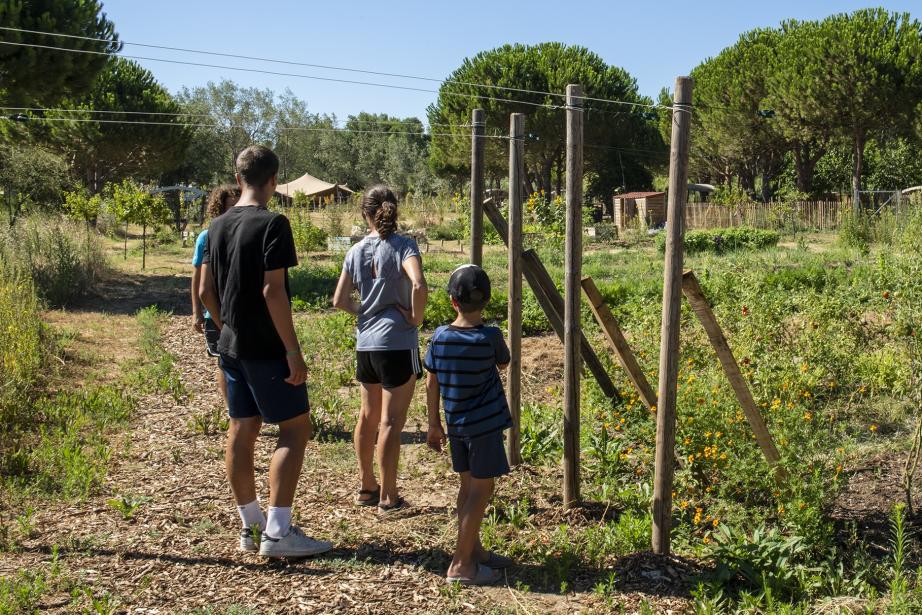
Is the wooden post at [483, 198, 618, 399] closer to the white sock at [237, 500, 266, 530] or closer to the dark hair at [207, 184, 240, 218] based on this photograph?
the dark hair at [207, 184, 240, 218]

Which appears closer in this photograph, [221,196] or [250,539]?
[250,539]

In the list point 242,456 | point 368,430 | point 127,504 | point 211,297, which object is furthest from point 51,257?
point 242,456

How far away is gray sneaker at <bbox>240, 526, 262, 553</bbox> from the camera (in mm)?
3570

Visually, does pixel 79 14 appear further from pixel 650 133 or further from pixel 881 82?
pixel 650 133

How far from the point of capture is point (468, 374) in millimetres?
3197

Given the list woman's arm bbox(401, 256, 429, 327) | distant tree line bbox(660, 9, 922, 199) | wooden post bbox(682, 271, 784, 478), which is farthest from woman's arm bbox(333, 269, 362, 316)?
distant tree line bbox(660, 9, 922, 199)

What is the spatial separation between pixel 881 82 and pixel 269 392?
104ft

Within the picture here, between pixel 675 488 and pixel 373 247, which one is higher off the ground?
pixel 373 247

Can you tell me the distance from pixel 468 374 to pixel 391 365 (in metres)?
0.70

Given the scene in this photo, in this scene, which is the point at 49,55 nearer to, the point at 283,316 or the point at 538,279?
the point at 538,279

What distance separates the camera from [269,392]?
333 cm

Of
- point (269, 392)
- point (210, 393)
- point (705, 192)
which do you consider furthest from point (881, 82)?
point (269, 392)

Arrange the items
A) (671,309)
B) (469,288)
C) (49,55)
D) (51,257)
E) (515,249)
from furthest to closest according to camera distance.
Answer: (49,55), (51,257), (515,249), (671,309), (469,288)

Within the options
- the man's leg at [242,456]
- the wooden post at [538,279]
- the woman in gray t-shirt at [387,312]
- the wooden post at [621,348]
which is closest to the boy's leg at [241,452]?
the man's leg at [242,456]
